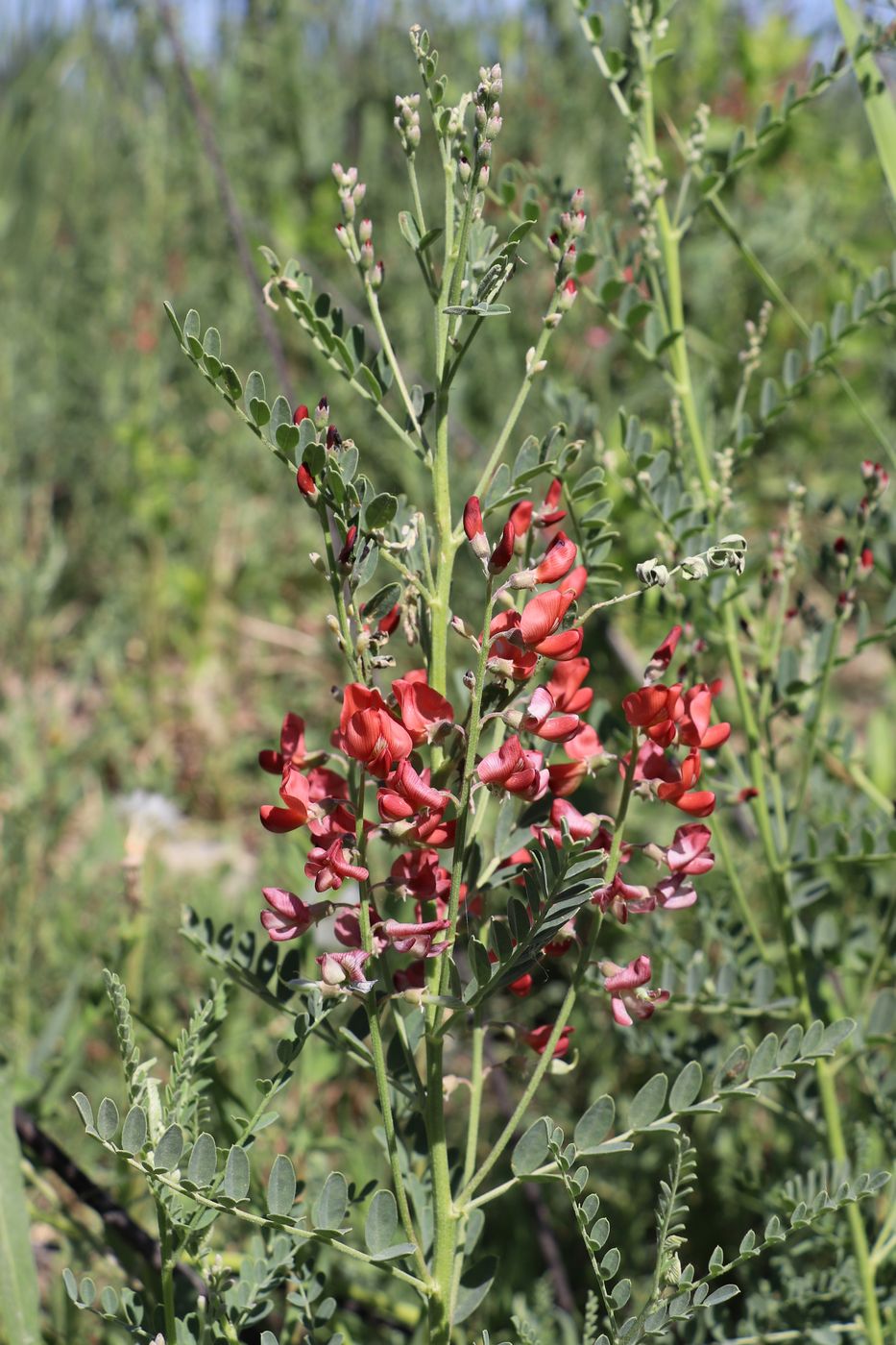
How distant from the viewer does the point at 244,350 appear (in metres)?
3.10

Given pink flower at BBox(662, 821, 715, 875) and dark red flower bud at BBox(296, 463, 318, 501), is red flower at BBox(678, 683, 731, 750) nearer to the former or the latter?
pink flower at BBox(662, 821, 715, 875)

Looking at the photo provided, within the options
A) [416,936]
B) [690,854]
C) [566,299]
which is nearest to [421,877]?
[416,936]

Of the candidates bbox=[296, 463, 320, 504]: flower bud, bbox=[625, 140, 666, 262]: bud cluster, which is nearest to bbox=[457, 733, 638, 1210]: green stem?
bbox=[296, 463, 320, 504]: flower bud

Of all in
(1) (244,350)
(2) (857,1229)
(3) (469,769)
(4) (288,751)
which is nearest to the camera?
(3) (469,769)

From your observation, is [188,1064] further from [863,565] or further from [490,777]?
[863,565]

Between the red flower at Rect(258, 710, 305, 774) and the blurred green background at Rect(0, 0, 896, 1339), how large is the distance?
1.40 meters

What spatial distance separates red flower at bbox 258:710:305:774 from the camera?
25.8 inches

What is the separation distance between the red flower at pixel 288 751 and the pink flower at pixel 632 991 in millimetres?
201

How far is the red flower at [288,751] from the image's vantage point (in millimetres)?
656

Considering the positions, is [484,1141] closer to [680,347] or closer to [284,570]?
[680,347]

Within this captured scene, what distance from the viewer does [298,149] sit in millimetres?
3324

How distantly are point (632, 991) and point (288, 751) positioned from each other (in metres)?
0.23

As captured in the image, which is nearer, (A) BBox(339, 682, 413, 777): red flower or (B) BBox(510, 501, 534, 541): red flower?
(A) BBox(339, 682, 413, 777): red flower

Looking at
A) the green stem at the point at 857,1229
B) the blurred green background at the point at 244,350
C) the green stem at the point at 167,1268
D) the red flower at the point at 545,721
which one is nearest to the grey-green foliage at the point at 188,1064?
the green stem at the point at 167,1268
